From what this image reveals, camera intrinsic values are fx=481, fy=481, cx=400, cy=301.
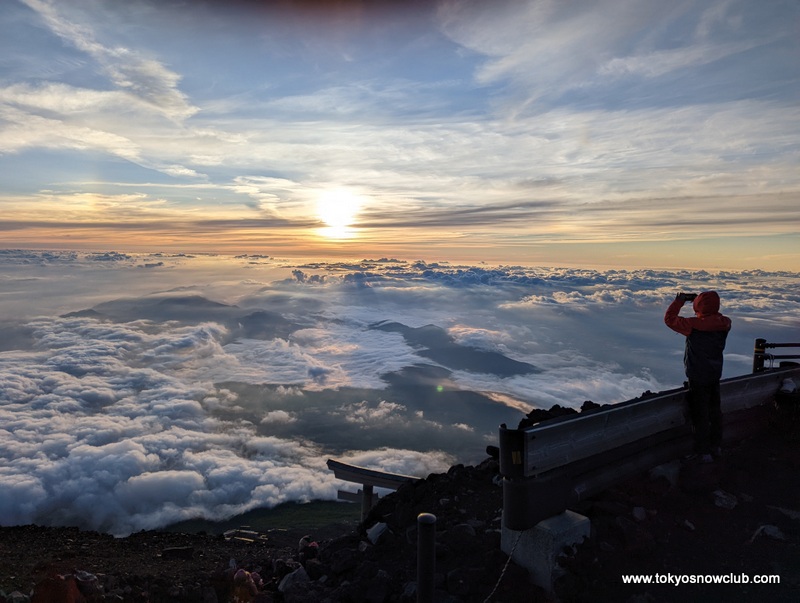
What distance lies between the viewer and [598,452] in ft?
15.5

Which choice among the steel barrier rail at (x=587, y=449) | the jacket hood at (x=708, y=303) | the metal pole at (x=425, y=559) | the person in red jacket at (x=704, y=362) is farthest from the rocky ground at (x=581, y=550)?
the jacket hood at (x=708, y=303)

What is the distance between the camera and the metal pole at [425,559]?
328cm

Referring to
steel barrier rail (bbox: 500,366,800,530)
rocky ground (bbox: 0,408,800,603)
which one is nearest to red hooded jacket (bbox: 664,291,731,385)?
steel barrier rail (bbox: 500,366,800,530)

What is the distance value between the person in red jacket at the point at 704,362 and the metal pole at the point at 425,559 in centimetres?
431

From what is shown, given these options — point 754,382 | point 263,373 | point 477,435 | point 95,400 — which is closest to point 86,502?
point 95,400

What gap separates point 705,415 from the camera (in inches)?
239

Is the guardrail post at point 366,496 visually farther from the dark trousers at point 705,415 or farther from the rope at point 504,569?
the dark trousers at point 705,415

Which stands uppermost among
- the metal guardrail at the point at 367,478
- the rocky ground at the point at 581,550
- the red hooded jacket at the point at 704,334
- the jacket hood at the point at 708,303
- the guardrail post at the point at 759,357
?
the jacket hood at the point at 708,303

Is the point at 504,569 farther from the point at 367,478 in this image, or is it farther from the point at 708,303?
the point at 367,478

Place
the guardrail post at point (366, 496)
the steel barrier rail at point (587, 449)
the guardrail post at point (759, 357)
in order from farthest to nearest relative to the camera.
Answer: the guardrail post at point (366, 496)
the guardrail post at point (759, 357)
the steel barrier rail at point (587, 449)

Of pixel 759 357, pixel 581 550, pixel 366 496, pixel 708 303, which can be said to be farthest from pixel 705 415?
pixel 366 496

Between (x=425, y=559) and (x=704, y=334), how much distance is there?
482 cm

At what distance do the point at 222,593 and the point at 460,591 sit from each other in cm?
332

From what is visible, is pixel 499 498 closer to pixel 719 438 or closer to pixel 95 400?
pixel 719 438
